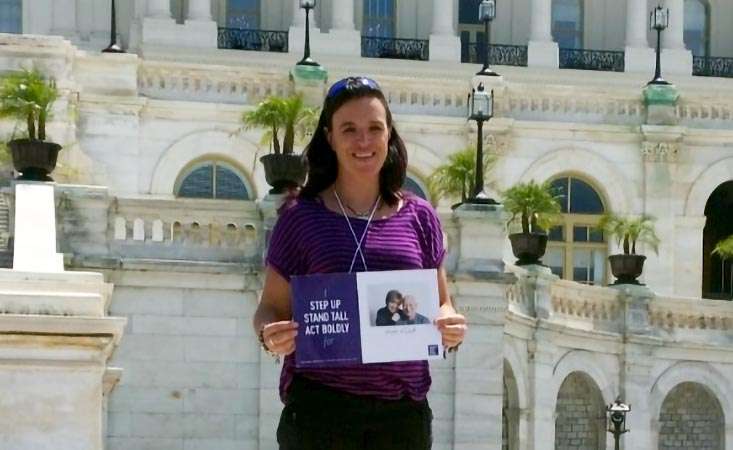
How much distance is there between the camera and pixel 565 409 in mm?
32406

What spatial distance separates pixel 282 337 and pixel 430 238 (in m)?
0.72

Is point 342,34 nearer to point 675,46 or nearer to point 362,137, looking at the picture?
point 675,46

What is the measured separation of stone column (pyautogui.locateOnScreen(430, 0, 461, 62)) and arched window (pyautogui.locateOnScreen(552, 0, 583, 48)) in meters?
3.84

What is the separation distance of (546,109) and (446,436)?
1905 cm

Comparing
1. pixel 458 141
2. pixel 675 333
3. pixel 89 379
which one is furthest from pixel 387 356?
pixel 458 141

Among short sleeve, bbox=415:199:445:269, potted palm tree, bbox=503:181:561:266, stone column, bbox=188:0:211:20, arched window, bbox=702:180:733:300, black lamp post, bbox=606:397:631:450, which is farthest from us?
stone column, bbox=188:0:211:20

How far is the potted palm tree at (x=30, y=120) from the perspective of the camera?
2533 cm

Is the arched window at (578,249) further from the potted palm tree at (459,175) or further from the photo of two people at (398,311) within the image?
the photo of two people at (398,311)

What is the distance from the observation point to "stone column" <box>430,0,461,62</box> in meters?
56.8

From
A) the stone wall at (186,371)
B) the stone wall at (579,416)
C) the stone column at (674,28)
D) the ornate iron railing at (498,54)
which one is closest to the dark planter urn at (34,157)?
the stone wall at (186,371)

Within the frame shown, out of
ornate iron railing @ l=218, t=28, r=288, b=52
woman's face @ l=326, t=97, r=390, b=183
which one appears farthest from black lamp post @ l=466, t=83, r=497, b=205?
ornate iron railing @ l=218, t=28, r=288, b=52

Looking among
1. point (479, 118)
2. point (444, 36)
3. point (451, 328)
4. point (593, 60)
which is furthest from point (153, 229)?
point (593, 60)

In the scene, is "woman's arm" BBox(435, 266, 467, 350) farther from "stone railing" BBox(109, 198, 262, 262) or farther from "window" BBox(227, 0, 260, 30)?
"window" BBox(227, 0, 260, 30)

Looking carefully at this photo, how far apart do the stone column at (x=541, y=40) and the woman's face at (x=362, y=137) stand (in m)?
49.5
